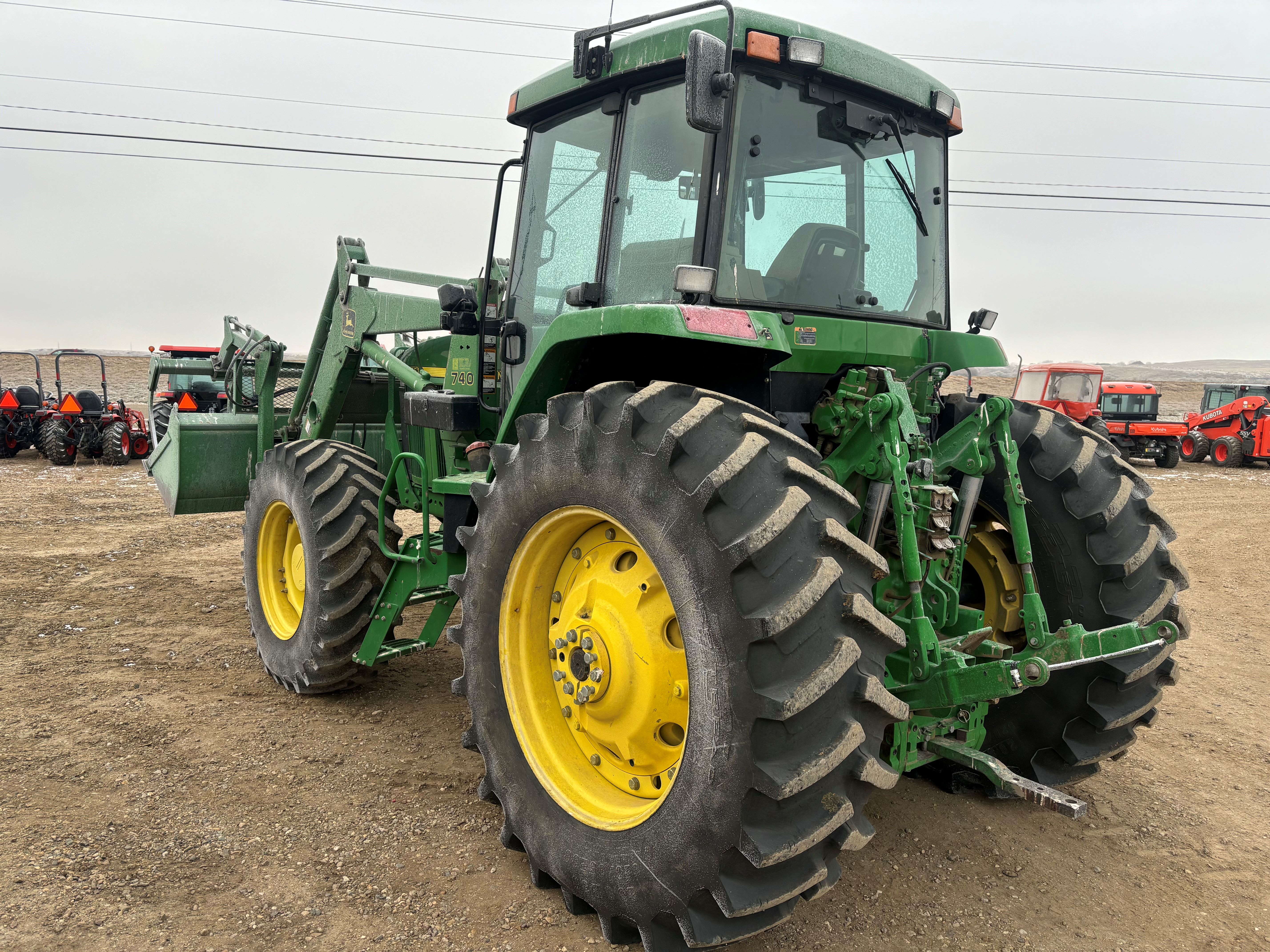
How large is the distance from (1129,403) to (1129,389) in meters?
0.34

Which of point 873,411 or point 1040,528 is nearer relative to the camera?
point 873,411

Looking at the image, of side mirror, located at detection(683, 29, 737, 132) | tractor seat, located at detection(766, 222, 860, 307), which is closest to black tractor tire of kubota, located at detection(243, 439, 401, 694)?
tractor seat, located at detection(766, 222, 860, 307)

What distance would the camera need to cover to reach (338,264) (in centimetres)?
573

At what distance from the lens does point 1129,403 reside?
21.7m

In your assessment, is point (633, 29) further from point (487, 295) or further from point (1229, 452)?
point (1229, 452)

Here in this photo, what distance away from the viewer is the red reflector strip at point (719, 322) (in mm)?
2686

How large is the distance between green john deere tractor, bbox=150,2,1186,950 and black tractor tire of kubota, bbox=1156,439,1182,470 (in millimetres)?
20315

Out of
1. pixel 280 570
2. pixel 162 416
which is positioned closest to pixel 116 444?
pixel 162 416

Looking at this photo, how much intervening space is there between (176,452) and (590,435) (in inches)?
169

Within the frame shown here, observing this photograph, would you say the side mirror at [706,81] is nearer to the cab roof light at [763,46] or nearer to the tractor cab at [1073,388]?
the cab roof light at [763,46]

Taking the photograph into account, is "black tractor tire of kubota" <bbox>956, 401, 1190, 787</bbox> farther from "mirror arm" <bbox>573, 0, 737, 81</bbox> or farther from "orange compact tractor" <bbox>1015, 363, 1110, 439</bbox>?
"orange compact tractor" <bbox>1015, 363, 1110, 439</bbox>

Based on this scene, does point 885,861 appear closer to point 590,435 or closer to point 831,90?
point 590,435

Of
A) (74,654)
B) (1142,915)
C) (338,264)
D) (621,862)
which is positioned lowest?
(74,654)

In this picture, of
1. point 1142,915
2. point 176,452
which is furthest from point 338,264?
point 1142,915
